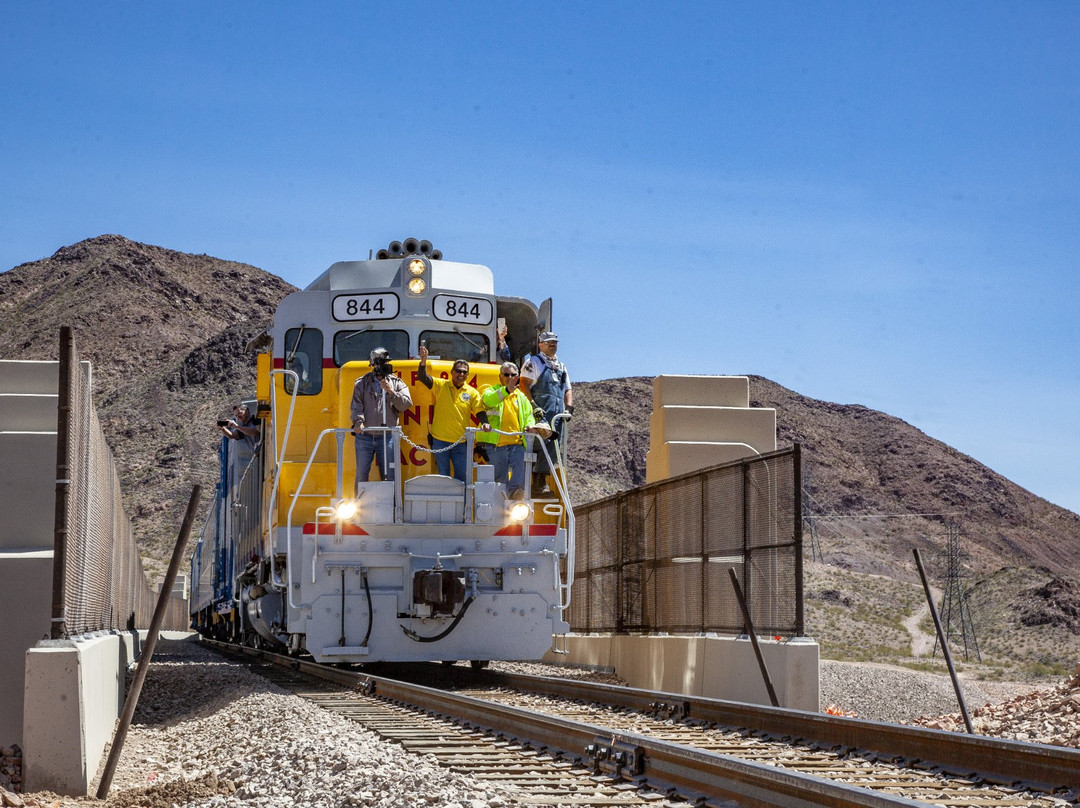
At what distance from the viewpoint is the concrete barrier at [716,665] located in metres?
10.2

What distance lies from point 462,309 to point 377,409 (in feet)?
6.02

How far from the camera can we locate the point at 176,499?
79812mm

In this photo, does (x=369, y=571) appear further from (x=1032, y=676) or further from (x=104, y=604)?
(x=1032, y=676)

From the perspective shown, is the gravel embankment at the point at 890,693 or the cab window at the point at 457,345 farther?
the gravel embankment at the point at 890,693

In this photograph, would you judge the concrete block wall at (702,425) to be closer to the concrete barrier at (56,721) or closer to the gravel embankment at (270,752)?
the gravel embankment at (270,752)

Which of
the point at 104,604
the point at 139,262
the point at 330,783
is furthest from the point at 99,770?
the point at 139,262

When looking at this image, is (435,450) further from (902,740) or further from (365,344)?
(902,740)

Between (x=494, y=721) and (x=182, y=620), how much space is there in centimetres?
3641

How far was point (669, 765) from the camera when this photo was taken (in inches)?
244

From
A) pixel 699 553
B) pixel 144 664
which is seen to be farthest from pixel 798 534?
pixel 144 664

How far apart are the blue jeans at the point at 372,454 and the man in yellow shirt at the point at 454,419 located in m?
0.54

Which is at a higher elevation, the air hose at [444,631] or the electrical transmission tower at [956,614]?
the air hose at [444,631]

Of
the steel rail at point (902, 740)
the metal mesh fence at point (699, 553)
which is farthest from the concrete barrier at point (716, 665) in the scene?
the steel rail at point (902, 740)

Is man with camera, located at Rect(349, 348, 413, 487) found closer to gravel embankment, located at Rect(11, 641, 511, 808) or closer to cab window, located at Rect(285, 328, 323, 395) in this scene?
cab window, located at Rect(285, 328, 323, 395)
